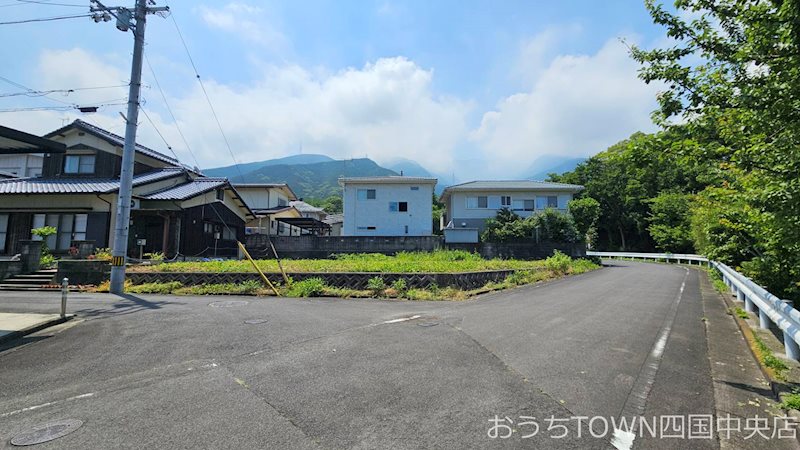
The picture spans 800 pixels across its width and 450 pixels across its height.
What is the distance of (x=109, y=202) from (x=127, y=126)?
8.38m

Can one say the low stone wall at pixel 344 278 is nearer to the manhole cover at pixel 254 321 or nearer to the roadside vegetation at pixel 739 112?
the manhole cover at pixel 254 321

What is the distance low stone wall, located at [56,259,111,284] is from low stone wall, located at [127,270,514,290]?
115cm

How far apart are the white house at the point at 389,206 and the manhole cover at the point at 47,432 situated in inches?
1072

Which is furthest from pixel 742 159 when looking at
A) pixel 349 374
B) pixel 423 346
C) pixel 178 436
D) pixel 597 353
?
pixel 178 436

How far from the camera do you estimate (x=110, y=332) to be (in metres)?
6.76

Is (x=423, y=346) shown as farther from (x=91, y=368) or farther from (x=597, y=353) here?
(x=91, y=368)

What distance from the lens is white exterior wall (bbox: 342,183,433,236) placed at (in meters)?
30.6

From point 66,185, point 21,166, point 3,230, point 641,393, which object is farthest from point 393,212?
point 21,166

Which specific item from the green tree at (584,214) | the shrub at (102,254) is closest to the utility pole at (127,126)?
the shrub at (102,254)

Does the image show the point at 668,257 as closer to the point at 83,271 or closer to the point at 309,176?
the point at 83,271

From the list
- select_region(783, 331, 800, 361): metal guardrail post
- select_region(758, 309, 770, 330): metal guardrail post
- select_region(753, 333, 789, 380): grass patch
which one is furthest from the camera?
select_region(758, 309, 770, 330): metal guardrail post

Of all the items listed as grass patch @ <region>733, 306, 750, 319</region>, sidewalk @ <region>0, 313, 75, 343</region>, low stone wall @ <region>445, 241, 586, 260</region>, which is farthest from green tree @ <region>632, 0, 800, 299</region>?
low stone wall @ <region>445, 241, 586, 260</region>

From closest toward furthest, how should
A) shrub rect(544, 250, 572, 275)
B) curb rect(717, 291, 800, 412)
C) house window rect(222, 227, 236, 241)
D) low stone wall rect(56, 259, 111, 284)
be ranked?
curb rect(717, 291, 800, 412), low stone wall rect(56, 259, 111, 284), shrub rect(544, 250, 572, 275), house window rect(222, 227, 236, 241)

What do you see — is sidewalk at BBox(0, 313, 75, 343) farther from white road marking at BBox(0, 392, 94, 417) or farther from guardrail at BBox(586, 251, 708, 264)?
guardrail at BBox(586, 251, 708, 264)
